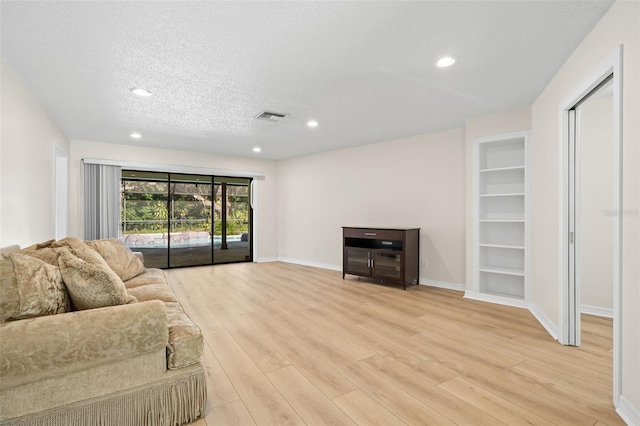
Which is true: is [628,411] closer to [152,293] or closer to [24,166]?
[152,293]

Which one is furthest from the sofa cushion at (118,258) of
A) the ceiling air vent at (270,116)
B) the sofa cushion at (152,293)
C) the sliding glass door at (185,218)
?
the sliding glass door at (185,218)

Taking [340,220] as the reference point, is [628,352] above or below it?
below

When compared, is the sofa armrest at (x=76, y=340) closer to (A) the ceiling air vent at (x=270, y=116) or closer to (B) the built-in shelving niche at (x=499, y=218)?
(A) the ceiling air vent at (x=270, y=116)

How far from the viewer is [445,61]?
2.62 metres


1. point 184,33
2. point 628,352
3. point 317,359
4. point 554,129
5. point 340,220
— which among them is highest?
point 184,33

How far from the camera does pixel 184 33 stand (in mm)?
2166

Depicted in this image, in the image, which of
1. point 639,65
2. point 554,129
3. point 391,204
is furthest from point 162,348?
point 391,204

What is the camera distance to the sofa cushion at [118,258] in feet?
10.9

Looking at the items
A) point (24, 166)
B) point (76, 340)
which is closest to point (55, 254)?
point (76, 340)

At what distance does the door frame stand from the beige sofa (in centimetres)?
244

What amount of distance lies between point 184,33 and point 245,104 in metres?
1.50

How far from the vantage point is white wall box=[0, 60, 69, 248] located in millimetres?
2527

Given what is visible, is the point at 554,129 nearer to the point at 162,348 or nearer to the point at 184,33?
the point at 184,33

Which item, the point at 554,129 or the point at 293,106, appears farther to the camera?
the point at 293,106
